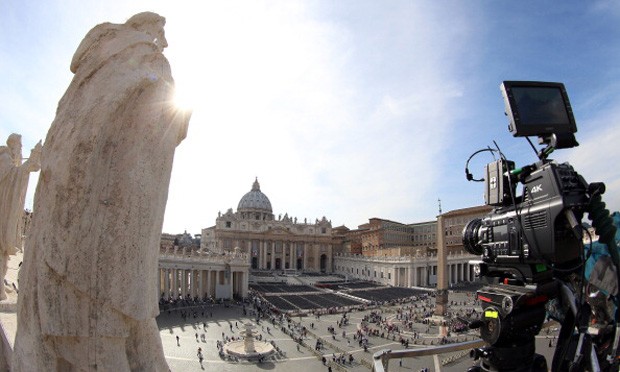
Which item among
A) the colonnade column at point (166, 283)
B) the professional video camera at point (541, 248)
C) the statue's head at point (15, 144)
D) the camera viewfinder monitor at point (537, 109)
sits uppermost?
the statue's head at point (15, 144)

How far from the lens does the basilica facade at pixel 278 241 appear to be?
77.8 metres

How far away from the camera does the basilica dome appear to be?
322 ft

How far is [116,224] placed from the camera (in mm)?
2268

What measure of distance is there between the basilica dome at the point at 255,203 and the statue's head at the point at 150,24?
9531 centimetres

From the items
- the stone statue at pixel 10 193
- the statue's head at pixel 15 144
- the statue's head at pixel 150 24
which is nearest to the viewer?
the statue's head at pixel 150 24

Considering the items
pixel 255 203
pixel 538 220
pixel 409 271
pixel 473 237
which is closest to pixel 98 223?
pixel 538 220

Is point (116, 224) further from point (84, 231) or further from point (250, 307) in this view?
point (250, 307)

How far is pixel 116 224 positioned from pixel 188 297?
37.2 m

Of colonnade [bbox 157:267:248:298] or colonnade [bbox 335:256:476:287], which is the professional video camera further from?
colonnade [bbox 335:256:476:287]

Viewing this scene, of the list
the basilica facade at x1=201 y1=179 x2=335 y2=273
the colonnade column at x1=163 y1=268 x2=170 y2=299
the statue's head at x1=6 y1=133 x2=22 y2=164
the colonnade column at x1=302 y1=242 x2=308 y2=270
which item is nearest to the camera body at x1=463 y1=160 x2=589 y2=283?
the statue's head at x1=6 y1=133 x2=22 y2=164

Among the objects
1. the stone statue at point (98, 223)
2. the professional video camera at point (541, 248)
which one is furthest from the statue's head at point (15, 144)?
the professional video camera at point (541, 248)

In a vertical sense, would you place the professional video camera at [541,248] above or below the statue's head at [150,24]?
below

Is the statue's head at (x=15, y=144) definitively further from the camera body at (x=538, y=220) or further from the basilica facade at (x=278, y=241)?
the basilica facade at (x=278, y=241)

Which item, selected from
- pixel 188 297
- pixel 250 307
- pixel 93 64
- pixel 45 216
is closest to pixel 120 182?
pixel 45 216
